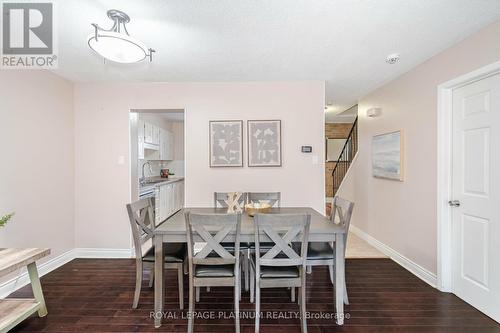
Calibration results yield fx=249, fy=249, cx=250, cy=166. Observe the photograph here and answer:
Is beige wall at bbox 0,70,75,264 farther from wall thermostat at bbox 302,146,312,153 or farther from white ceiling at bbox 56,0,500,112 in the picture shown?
wall thermostat at bbox 302,146,312,153

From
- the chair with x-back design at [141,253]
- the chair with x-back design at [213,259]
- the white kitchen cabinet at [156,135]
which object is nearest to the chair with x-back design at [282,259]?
the chair with x-back design at [213,259]

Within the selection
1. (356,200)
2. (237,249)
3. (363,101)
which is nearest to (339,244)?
(237,249)

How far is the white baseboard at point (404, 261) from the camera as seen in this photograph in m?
2.74

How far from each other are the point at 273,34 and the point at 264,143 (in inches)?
61.6

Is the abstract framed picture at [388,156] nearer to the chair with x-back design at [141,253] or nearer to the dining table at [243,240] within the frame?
the dining table at [243,240]

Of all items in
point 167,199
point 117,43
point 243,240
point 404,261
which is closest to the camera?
point 117,43

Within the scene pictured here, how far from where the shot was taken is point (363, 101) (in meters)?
4.36

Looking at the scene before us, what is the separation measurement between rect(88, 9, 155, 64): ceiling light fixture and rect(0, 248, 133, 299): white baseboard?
256 centimetres

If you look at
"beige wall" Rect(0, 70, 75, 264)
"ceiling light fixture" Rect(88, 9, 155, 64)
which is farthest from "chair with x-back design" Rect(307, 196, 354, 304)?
"beige wall" Rect(0, 70, 75, 264)

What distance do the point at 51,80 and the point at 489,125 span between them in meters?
4.69

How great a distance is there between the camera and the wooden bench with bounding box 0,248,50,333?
6.07ft

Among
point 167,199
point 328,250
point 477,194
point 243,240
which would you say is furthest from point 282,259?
point 167,199

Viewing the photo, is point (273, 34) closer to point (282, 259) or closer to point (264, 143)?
point (264, 143)

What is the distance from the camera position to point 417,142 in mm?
2961
